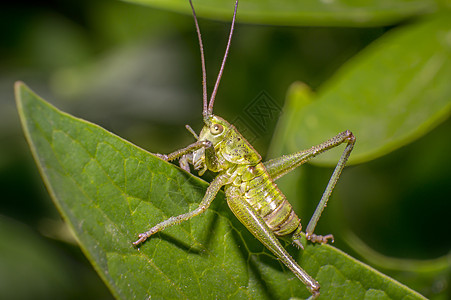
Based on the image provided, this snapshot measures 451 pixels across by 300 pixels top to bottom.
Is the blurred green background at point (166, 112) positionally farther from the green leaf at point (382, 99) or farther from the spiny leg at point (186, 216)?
the spiny leg at point (186, 216)

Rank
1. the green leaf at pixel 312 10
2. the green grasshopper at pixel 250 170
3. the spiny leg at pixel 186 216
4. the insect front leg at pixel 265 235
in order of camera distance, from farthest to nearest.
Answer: the green leaf at pixel 312 10 → the green grasshopper at pixel 250 170 → the insect front leg at pixel 265 235 → the spiny leg at pixel 186 216

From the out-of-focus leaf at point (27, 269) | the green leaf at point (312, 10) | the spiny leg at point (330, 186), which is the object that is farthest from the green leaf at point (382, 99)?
the out-of-focus leaf at point (27, 269)

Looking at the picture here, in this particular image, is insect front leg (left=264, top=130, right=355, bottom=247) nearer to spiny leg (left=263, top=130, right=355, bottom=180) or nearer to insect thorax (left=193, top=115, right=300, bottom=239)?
spiny leg (left=263, top=130, right=355, bottom=180)

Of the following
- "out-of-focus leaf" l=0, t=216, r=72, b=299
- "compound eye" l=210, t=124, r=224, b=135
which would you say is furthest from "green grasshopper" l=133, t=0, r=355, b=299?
"out-of-focus leaf" l=0, t=216, r=72, b=299

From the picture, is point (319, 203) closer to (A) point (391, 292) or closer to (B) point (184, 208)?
(A) point (391, 292)

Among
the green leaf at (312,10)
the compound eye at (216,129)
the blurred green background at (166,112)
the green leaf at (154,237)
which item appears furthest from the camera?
the blurred green background at (166,112)

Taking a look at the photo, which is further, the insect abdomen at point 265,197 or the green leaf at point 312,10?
the green leaf at point 312,10

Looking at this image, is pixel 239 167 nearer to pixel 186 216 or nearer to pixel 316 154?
pixel 316 154
